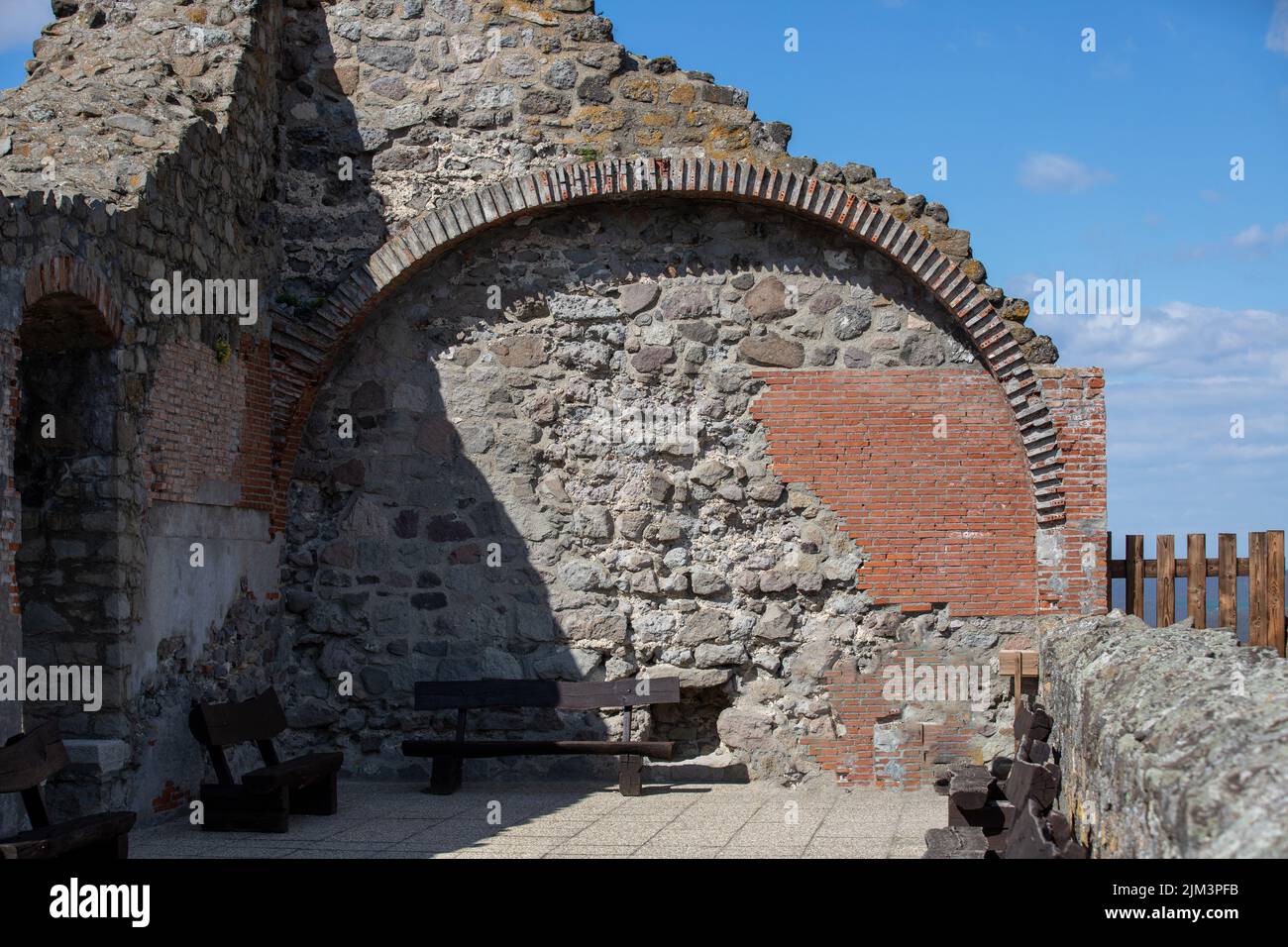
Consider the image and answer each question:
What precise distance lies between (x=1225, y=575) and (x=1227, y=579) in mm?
42

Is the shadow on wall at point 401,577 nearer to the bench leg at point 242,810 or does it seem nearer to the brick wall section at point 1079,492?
the bench leg at point 242,810

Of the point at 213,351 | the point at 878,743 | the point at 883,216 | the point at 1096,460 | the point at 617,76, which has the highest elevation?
the point at 617,76

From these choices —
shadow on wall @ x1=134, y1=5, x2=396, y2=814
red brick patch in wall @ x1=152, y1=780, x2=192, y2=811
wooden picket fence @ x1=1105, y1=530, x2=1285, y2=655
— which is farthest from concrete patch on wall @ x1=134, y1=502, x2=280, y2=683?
wooden picket fence @ x1=1105, y1=530, x2=1285, y2=655

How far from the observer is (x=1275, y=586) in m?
8.79

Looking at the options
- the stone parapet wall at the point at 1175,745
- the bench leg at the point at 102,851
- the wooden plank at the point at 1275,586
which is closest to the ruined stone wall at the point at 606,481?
the wooden plank at the point at 1275,586

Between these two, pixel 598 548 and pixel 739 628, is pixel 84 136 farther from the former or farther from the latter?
pixel 739 628

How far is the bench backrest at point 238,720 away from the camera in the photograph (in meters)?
7.64

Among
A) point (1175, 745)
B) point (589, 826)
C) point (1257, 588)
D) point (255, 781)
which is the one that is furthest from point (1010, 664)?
point (1175, 745)

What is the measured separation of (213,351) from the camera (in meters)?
8.40

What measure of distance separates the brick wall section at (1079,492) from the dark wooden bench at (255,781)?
474cm

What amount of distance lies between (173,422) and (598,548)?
9.63 feet

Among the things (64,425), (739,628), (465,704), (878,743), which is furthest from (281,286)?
(878,743)

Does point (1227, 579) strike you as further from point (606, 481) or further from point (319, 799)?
point (319, 799)

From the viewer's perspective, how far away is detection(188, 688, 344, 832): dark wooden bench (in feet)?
24.5
